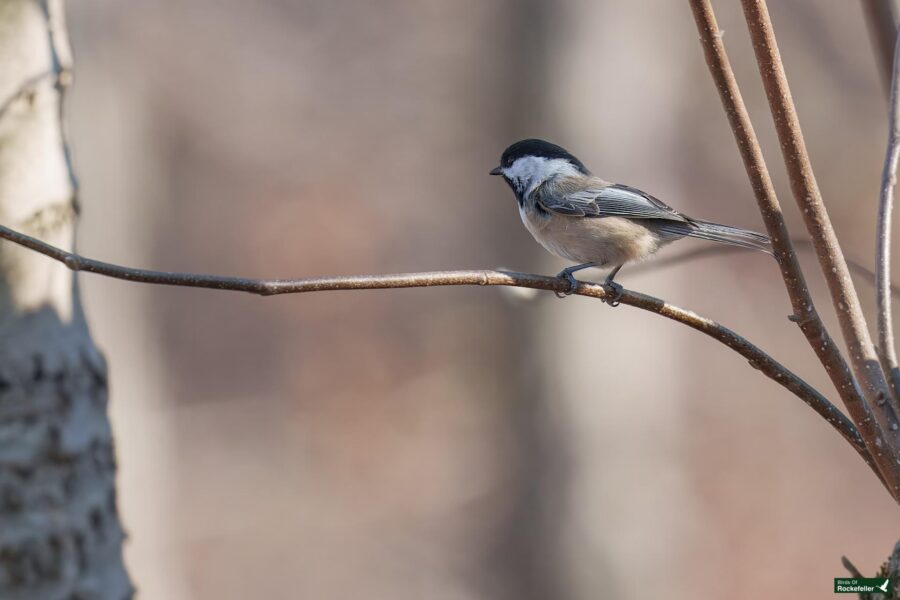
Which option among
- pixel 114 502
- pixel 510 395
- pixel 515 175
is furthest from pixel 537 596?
pixel 114 502

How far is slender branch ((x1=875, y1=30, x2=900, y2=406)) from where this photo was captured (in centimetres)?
108

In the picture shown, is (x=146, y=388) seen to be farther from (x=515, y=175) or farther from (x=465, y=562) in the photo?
(x=465, y=562)

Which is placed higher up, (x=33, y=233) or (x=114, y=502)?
(x=33, y=233)

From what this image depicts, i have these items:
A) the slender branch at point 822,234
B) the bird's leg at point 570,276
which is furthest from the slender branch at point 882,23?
the bird's leg at point 570,276

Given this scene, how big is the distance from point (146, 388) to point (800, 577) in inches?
195

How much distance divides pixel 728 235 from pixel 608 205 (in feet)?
1.20

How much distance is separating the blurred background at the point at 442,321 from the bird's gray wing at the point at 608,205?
19cm

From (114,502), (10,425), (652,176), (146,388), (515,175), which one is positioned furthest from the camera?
(652,176)

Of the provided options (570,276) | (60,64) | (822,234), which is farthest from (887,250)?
(60,64)

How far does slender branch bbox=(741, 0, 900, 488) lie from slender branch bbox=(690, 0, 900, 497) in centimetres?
3

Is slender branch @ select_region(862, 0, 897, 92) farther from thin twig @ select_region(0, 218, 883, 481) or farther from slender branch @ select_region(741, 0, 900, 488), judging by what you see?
thin twig @ select_region(0, 218, 883, 481)

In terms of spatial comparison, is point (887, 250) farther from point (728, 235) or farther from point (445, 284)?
point (728, 235)

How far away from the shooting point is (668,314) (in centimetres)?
115

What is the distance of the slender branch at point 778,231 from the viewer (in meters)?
1.01
